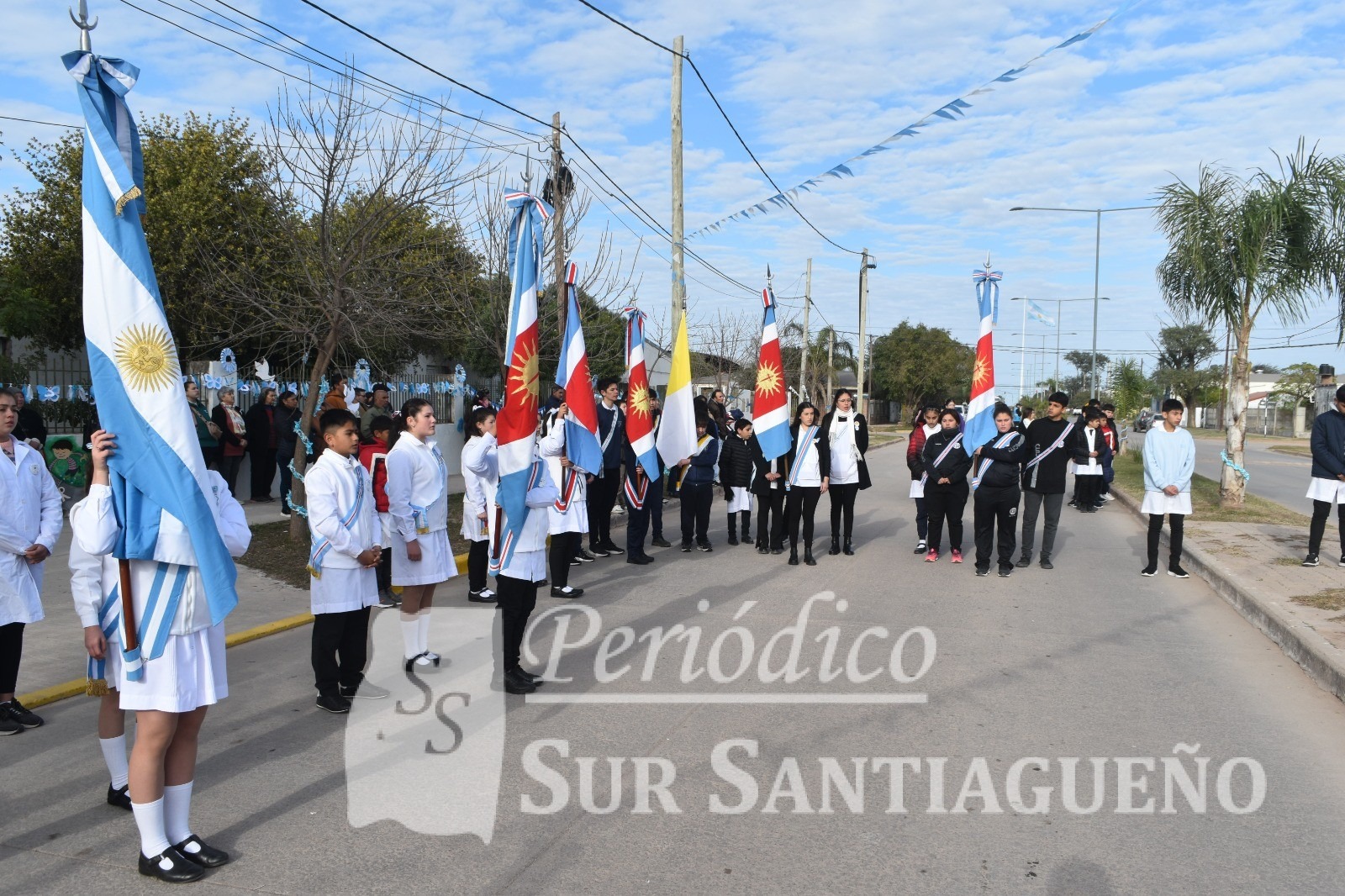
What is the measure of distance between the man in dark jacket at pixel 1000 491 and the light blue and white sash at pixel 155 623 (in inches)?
330

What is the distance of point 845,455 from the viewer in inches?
458

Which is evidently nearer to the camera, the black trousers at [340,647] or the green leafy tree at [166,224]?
the black trousers at [340,647]

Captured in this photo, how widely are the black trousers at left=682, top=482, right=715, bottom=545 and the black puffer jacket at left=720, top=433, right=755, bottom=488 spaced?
1.48 feet

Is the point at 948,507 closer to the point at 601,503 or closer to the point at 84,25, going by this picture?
the point at 601,503

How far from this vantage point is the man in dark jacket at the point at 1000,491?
34.6ft

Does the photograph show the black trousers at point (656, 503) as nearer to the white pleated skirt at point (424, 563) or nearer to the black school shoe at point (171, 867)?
the white pleated skirt at point (424, 563)

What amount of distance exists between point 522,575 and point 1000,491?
6049mm

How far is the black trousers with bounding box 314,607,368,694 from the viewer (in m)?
5.95

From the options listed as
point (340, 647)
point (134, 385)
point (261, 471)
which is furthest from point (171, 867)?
point (261, 471)

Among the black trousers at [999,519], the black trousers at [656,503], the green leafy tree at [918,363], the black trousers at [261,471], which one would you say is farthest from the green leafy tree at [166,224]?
the green leafy tree at [918,363]

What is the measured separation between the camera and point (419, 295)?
14.6 meters

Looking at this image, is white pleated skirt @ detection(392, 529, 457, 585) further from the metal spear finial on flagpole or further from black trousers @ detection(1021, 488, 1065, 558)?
black trousers @ detection(1021, 488, 1065, 558)

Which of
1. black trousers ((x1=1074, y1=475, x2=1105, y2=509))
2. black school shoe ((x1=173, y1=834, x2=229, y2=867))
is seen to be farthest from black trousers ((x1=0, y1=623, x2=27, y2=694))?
black trousers ((x1=1074, y1=475, x2=1105, y2=509))

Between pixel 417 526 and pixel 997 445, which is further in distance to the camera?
pixel 997 445
